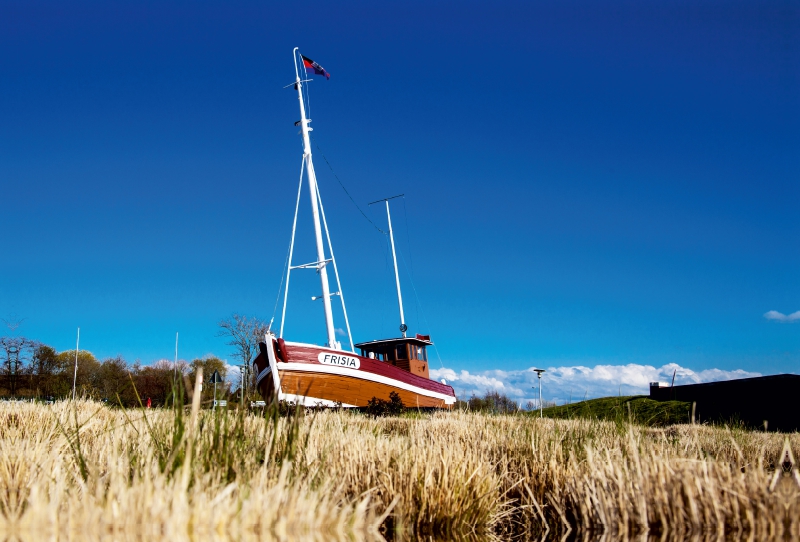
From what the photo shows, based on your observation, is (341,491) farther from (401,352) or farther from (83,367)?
(83,367)

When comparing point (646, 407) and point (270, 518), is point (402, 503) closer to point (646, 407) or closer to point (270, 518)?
point (270, 518)

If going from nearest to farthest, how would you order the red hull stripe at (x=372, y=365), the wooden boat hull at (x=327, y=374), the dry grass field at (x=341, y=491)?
the dry grass field at (x=341, y=491)
the wooden boat hull at (x=327, y=374)
the red hull stripe at (x=372, y=365)

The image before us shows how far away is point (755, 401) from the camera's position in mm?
18625

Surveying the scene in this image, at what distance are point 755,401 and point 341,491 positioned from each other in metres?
19.7

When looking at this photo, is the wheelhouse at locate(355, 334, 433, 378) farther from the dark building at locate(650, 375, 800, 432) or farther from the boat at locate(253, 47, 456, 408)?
the dark building at locate(650, 375, 800, 432)

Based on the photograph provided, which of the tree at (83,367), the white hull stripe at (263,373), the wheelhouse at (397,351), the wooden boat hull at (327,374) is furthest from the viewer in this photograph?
the tree at (83,367)

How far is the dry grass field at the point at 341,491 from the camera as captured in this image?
87.5 inches

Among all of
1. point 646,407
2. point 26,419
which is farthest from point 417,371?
point 26,419

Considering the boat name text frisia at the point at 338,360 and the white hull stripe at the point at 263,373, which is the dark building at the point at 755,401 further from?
the white hull stripe at the point at 263,373

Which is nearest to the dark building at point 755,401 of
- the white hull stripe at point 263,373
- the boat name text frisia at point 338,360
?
the boat name text frisia at point 338,360

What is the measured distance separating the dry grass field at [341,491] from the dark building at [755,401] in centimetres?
1456

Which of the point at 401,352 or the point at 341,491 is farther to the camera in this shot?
the point at 401,352

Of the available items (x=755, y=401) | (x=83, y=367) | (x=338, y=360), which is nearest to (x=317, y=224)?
(x=338, y=360)

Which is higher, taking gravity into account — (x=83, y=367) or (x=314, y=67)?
(x=314, y=67)
